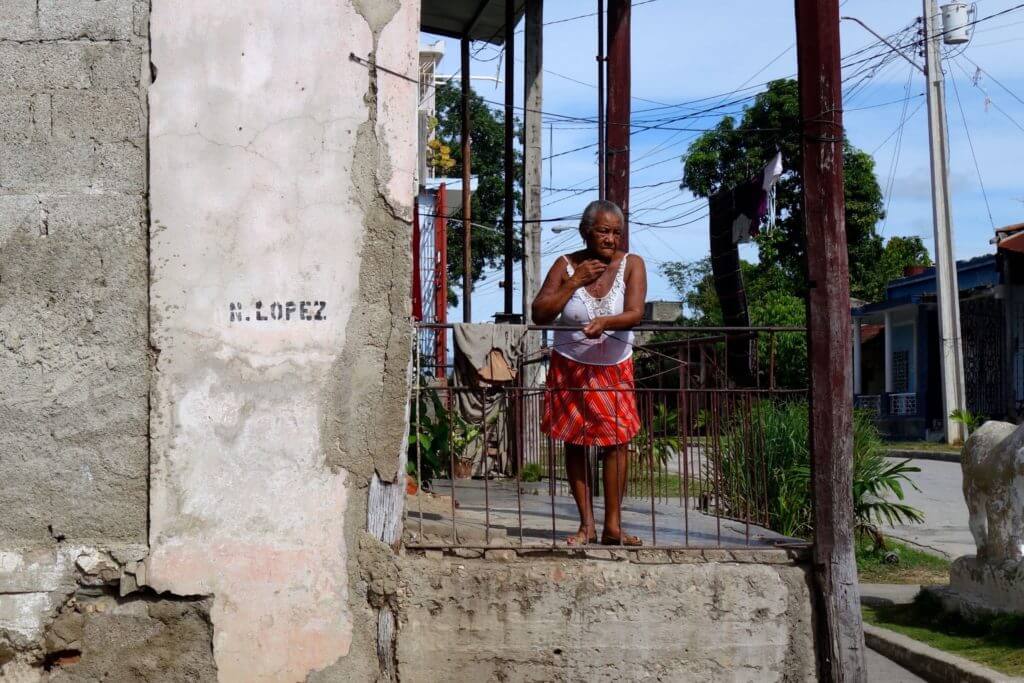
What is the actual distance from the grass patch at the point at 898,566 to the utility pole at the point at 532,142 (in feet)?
15.8

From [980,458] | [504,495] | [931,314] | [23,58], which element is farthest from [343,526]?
[931,314]

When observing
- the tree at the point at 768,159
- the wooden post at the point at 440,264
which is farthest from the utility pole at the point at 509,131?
the tree at the point at 768,159

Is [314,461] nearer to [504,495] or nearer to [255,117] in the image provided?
[255,117]

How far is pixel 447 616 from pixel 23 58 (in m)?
2.93

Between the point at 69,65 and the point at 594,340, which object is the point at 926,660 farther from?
the point at 69,65

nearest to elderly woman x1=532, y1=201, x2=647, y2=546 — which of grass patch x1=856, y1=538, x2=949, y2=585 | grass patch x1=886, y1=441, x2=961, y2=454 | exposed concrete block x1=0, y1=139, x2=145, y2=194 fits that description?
exposed concrete block x1=0, y1=139, x2=145, y2=194

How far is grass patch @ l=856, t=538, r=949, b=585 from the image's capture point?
9.49 meters

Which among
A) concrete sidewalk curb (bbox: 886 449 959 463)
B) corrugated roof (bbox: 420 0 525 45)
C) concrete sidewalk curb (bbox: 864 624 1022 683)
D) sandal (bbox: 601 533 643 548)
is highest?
corrugated roof (bbox: 420 0 525 45)

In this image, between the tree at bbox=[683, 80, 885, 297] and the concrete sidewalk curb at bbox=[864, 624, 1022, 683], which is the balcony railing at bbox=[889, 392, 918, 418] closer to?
the tree at bbox=[683, 80, 885, 297]

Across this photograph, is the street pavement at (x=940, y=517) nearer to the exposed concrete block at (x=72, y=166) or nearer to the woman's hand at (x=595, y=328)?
the woman's hand at (x=595, y=328)

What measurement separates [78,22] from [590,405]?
276 cm

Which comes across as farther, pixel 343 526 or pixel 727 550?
pixel 727 550

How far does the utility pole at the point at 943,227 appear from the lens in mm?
22484

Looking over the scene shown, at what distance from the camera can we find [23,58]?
4.93 m
